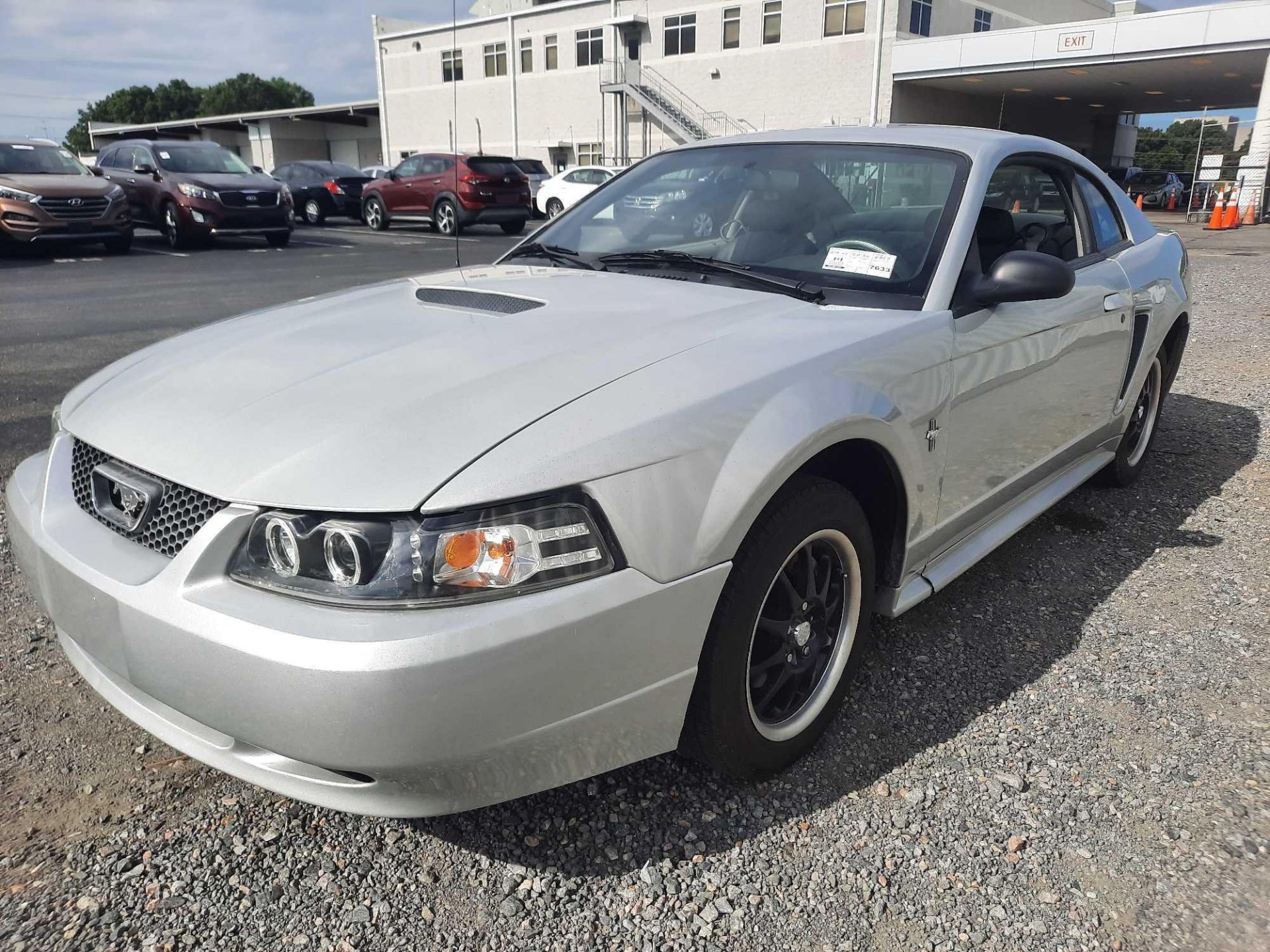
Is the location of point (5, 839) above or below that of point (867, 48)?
below

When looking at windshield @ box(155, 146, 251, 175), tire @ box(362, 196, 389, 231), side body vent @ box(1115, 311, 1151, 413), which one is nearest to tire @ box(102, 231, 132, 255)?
windshield @ box(155, 146, 251, 175)

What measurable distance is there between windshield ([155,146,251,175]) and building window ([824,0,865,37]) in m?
24.2

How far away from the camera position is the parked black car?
22375 mm

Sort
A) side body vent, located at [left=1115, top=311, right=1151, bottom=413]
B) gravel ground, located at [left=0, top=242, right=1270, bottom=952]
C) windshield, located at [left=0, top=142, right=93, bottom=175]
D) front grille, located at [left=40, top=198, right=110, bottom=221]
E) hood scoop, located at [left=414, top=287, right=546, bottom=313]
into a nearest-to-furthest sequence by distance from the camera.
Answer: gravel ground, located at [left=0, top=242, right=1270, bottom=952], hood scoop, located at [left=414, top=287, right=546, bottom=313], side body vent, located at [left=1115, top=311, right=1151, bottom=413], front grille, located at [left=40, top=198, right=110, bottom=221], windshield, located at [left=0, top=142, right=93, bottom=175]

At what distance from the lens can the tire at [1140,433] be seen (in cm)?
433

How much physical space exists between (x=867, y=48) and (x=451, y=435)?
34862mm

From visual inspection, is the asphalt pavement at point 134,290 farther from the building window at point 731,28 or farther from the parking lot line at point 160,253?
the building window at point 731,28

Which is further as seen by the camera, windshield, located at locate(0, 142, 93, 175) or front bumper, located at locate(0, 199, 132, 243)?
windshield, located at locate(0, 142, 93, 175)

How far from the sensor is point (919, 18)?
33000mm

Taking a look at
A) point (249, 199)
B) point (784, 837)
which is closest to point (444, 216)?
point (249, 199)

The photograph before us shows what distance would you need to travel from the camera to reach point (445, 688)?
5.24 feet

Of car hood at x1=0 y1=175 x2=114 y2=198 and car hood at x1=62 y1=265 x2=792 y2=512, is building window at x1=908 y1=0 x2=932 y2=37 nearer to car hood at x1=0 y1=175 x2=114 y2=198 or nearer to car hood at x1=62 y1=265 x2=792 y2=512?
car hood at x1=0 y1=175 x2=114 y2=198

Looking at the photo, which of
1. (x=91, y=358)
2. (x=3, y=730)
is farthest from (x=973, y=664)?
(x=91, y=358)

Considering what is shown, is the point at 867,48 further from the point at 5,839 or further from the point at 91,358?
the point at 5,839
